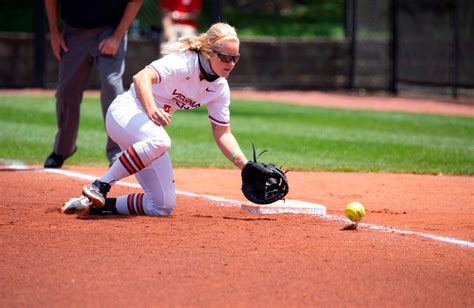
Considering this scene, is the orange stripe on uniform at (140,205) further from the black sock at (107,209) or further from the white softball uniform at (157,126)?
the black sock at (107,209)

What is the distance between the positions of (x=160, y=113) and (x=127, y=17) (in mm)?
2784

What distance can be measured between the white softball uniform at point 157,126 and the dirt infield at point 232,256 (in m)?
0.18

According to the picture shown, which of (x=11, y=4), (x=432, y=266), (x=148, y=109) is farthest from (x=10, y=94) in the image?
(x=432, y=266)

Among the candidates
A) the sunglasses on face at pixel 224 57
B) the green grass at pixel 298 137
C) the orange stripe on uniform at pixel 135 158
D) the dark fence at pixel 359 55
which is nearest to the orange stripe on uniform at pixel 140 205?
the orange stripe on uniform at pixel 135 158

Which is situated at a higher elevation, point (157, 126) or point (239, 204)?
point (157, 126)

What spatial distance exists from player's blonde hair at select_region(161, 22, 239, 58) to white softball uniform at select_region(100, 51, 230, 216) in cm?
4

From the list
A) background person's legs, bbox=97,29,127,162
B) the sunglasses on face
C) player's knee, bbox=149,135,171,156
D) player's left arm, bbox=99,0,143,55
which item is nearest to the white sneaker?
player's knee, bbox=149,135,171,156

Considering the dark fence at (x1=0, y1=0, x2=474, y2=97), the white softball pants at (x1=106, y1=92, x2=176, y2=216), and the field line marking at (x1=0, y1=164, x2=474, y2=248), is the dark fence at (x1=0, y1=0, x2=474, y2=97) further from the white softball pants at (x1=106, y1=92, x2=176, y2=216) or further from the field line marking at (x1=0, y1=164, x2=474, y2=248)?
the white softball pants at (x1=106, y1=92, x2=176, y2=216)

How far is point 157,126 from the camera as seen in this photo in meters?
6.18

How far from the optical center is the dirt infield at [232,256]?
429 centimetres

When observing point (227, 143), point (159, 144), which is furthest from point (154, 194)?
point (227, 143)

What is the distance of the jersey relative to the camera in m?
6.22

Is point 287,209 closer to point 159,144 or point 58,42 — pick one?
point 159,144

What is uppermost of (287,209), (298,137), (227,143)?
(227,143)
